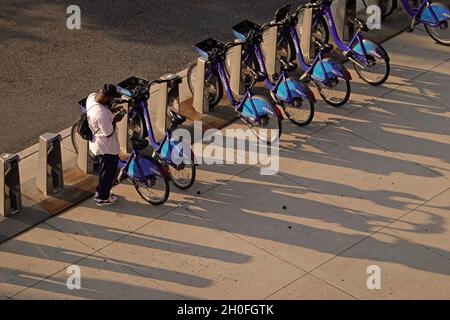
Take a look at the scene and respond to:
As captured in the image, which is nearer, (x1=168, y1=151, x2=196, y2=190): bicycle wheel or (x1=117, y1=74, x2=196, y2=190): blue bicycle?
(x1=117, y1=74, x2=196, y2=190): blue bicycle

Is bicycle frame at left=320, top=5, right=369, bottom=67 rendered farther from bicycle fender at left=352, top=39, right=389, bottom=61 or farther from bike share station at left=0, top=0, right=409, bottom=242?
bike share station at left=0, top=0, right=409, bottom=242

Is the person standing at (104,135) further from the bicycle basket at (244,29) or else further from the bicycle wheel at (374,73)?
the bicycle wheel at (374,73)

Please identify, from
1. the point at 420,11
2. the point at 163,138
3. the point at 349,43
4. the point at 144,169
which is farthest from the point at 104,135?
the point at 420,11

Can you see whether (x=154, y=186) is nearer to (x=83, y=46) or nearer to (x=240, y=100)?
(x=240, y=100)

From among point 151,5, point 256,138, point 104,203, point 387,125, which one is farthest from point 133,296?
point 151,5

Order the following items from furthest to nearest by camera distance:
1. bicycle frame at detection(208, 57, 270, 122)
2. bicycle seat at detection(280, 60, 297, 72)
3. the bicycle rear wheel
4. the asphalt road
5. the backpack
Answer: the bicycle rear wheel < the asphalt road < bicycle seat at detection(280, 60, 297, 72) < bicycle frame at detection(208, 57, 270, 122) < the backpack

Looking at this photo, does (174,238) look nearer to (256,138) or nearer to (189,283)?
(189,283)

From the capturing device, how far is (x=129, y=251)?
39.1 feet

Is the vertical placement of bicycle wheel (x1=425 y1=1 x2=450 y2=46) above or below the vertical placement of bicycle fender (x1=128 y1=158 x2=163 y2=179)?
above

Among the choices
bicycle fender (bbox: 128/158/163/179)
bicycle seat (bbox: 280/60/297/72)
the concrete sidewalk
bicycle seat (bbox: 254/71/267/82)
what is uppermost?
bicycle seat (bbox: 280/60/297/72)

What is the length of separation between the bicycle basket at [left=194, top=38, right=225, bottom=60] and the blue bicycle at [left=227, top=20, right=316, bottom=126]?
13.8 inches

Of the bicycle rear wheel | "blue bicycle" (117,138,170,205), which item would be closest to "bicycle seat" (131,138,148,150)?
"blue bicycle" (117,138,170,205)

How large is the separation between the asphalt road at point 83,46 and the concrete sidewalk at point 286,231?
2131 mm

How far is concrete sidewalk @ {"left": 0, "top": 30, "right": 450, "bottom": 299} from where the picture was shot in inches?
451
